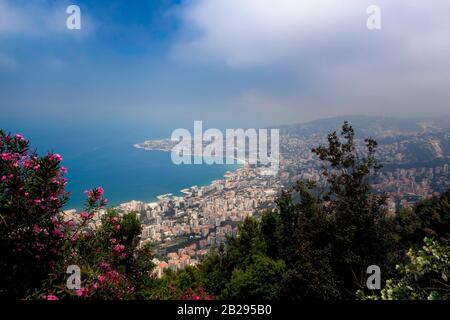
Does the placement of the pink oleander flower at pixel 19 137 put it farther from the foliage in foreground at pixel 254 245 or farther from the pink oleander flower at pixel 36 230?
the pink oleander flower at pixel 36 230

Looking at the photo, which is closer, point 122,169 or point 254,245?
point 254,245

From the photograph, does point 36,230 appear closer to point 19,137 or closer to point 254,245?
point 19,137

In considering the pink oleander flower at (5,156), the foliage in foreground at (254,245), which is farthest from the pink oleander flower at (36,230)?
the pink oleander flower at (5,156)

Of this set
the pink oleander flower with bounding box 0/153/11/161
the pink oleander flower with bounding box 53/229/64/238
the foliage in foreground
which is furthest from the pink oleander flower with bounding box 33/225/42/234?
the pink oleander flower with bounding box 0/153/11/161

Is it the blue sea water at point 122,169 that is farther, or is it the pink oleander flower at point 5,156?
→ the blue sea water at point 122,169

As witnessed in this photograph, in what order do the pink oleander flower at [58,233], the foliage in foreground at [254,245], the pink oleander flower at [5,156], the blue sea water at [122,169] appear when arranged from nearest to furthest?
the foliage in foreground at [254,245], the pink oleander flower at [5,156], the pink oleander flower at [58,233], the blue sea water at [122,169]

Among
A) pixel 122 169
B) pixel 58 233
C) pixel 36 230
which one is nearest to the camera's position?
pixel 36 230

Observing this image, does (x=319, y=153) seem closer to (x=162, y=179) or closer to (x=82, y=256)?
(x=82, y=256)

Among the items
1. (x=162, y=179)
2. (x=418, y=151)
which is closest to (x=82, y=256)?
(x=162, y=179)

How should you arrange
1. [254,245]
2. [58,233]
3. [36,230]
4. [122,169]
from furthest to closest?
1. [122,169]
2. [254,245]
3. [58,233]
4. [36,230]

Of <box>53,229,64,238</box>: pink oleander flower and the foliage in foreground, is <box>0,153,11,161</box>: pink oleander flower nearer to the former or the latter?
the foliage in foreground

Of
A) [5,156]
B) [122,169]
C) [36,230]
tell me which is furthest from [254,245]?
[122,169]
